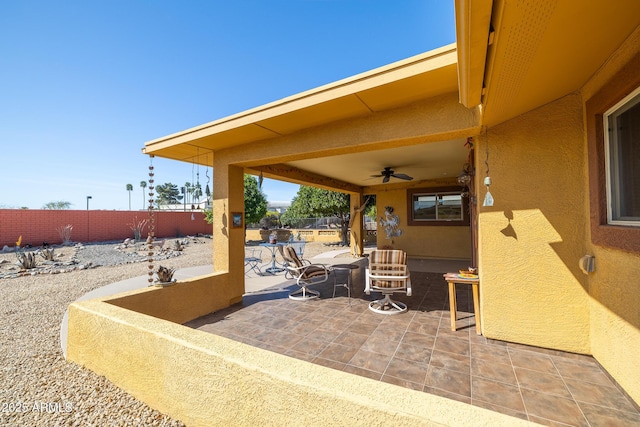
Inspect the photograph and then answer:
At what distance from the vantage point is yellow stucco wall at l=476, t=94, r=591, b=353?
8.65ft

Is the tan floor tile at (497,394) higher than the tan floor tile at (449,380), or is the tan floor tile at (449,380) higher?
the tan floor tile at (497,394)

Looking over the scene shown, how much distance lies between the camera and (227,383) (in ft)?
4.92

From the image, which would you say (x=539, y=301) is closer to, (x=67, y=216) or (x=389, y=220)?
(x=389, y=220)

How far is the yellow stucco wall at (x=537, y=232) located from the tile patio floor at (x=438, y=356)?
1.08ft

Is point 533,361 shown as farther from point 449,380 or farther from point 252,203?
point 252,203

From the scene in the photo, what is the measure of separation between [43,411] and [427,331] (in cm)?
401

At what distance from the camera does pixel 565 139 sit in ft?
8.79

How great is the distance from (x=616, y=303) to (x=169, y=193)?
2846 inches

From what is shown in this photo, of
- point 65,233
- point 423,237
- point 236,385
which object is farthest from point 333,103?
point 65,233

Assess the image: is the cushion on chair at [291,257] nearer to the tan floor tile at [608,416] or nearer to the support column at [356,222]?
the tan floor tile at [608,416]

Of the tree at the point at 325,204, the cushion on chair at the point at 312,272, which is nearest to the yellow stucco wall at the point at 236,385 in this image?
the cushion on chair at the point at 312,272

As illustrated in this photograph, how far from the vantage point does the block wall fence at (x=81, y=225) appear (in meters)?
12.9

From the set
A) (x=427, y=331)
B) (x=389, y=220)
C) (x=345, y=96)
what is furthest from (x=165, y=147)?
(x=389, y=220)

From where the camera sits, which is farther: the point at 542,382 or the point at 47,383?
the point at 47,383
